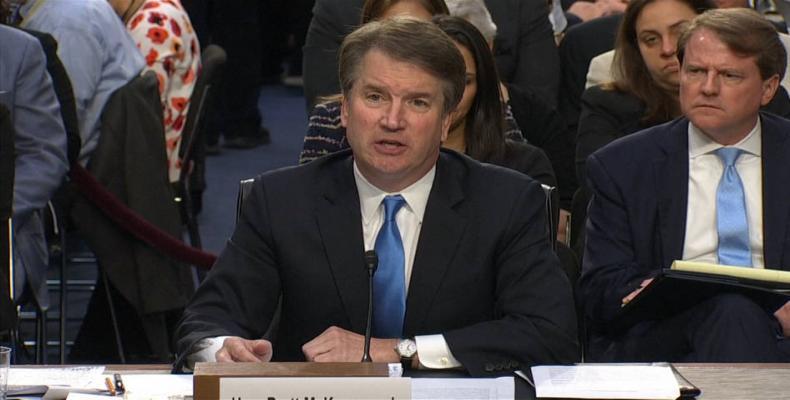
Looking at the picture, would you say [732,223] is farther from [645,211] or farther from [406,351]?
[406,351]

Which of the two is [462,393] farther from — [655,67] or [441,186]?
[655,67]

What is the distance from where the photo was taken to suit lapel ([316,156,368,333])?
3.01 metres

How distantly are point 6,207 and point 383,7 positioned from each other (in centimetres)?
130

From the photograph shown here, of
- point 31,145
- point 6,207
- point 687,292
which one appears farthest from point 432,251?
point 31,145

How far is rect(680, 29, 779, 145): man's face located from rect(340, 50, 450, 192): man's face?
3.22 ft

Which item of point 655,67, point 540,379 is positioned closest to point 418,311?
point 540,379

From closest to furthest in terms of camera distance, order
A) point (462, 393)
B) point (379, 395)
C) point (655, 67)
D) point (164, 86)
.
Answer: point (379, 395)
point (462, 393)
point (655, 67)
point (164, 86)

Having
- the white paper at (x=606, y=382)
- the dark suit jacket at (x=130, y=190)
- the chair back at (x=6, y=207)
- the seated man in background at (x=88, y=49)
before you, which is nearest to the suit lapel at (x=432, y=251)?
the white paper at (x=606, y=382)

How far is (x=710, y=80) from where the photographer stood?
3.74 metres

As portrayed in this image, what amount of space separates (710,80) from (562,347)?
3.58ft

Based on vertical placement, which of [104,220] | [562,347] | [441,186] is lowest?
[104,220]

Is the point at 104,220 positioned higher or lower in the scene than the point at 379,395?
lower

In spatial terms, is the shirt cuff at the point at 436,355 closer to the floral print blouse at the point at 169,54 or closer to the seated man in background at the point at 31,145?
the seated man in background at the point at 31,145

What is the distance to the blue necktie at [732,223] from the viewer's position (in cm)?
367
